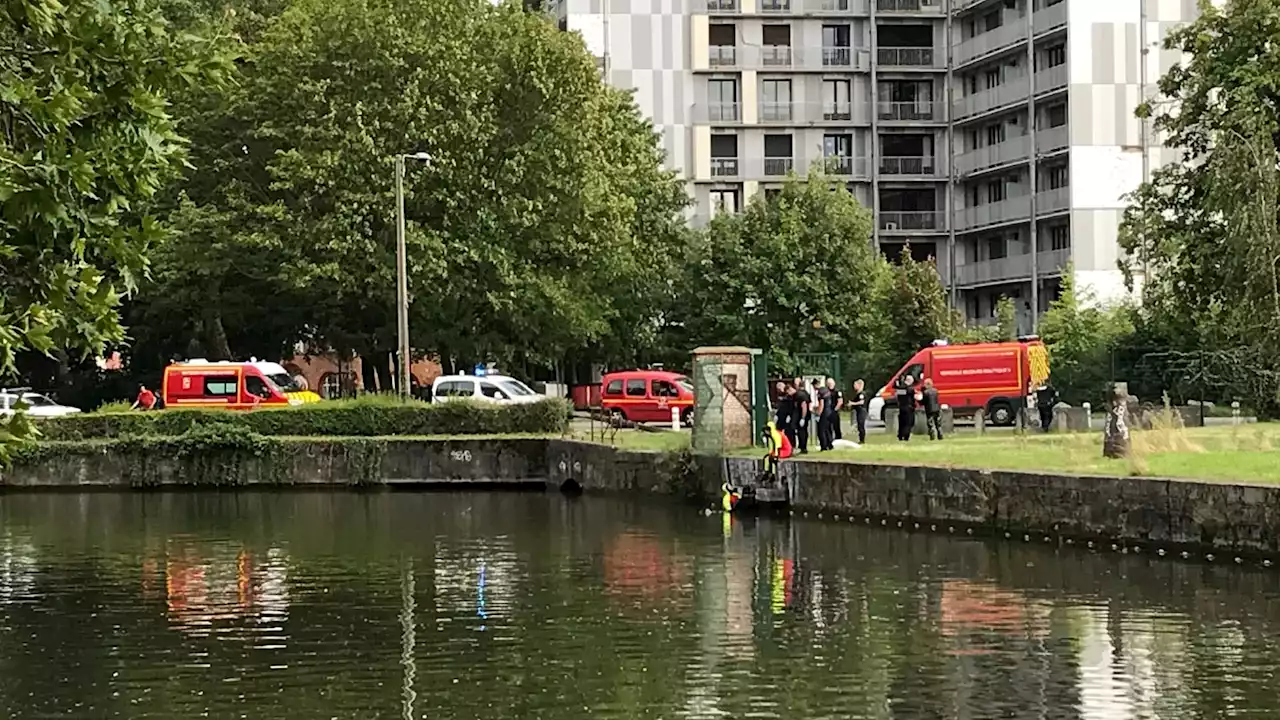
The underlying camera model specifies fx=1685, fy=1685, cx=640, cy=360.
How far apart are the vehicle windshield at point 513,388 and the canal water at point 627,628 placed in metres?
19.1

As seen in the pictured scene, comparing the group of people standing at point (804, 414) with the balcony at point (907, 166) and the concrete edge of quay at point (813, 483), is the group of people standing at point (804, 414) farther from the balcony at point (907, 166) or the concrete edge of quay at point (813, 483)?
the balcony at point (907, 166)

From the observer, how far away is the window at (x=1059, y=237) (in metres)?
71.8

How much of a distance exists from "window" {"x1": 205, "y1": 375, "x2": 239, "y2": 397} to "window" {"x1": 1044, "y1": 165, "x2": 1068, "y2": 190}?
1546 inches

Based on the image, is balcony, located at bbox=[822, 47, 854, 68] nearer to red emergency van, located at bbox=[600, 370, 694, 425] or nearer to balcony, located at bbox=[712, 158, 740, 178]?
balcony, located at bbox=[712, 158, 740, 178]

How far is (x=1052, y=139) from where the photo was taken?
72000mm

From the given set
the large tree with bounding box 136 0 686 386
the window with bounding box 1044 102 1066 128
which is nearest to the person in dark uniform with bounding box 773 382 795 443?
the large tree with bounding box 136 0 686 386

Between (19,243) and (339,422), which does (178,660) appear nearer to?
(19,243)

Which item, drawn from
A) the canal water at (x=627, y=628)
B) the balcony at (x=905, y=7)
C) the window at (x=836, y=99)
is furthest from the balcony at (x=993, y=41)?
A: the canal water at (x=627, y=628)

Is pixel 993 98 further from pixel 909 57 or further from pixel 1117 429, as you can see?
pixel 1117 429

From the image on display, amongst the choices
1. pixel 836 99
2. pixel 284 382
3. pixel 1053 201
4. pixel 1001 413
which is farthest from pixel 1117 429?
pixel 836 99

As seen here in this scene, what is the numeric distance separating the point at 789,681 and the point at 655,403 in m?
37.6

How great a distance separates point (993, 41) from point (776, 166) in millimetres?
11564

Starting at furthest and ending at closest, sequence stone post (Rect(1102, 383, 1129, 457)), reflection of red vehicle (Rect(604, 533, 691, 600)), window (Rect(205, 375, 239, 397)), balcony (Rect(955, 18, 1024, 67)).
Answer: balcony (Rect(955, 18, 1024, 67)) < window (Rect(205, 375, 239, 397)) < stone post (Rect(1102, 383, 1129, 457)) < reflection of red vehicle (Rect(604, 533, 691, 600))

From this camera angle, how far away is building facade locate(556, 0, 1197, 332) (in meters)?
76.2
